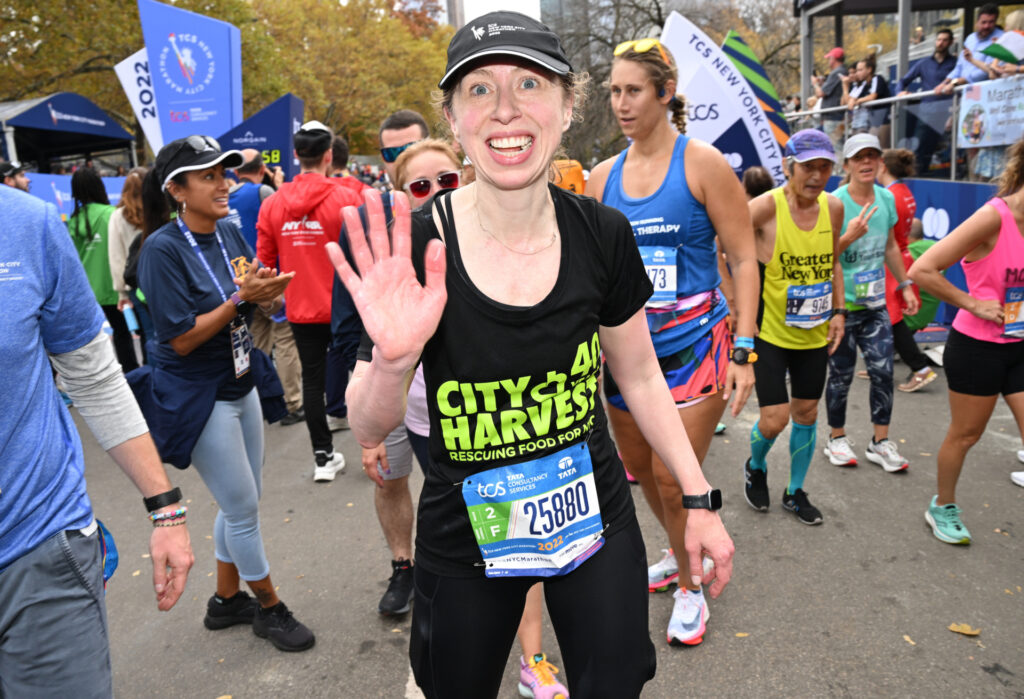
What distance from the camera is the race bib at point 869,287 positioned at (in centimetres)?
495

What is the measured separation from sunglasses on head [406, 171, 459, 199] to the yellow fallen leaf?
2826 millimetres

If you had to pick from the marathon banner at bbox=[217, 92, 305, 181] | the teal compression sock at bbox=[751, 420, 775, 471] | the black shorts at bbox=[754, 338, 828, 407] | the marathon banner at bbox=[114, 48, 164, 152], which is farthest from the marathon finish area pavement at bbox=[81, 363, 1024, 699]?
the marathon banner at bbox=[114, 48, 164, 152]

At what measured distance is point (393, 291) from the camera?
157cm

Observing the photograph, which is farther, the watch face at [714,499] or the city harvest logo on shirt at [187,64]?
the city harvest logo on shirt at [187,64]

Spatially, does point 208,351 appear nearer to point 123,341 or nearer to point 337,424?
point 337,424

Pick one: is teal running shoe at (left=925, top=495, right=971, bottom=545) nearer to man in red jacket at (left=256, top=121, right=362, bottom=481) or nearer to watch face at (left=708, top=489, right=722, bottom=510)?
watch face at (left=708, top=489, right=722, bottom=510)

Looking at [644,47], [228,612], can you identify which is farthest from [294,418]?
[644,47]

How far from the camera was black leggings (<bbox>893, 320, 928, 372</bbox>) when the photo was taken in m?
6.67

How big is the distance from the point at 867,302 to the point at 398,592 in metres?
3.44

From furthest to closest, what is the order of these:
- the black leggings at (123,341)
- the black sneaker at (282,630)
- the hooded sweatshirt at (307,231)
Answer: the black leggings at (123,341) → the hooded sweatshirt at (307,231) → the black sneaker at (282,630)

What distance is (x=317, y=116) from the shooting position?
34.0 metres

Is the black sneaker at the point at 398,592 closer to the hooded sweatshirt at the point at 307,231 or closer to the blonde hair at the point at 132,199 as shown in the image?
the hooded sweatshirt at the point at 307,231

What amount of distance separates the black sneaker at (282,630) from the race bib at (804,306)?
296 cm

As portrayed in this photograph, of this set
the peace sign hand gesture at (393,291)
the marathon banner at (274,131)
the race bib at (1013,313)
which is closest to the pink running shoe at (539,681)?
the peace sign hand gesture at (393,291)
